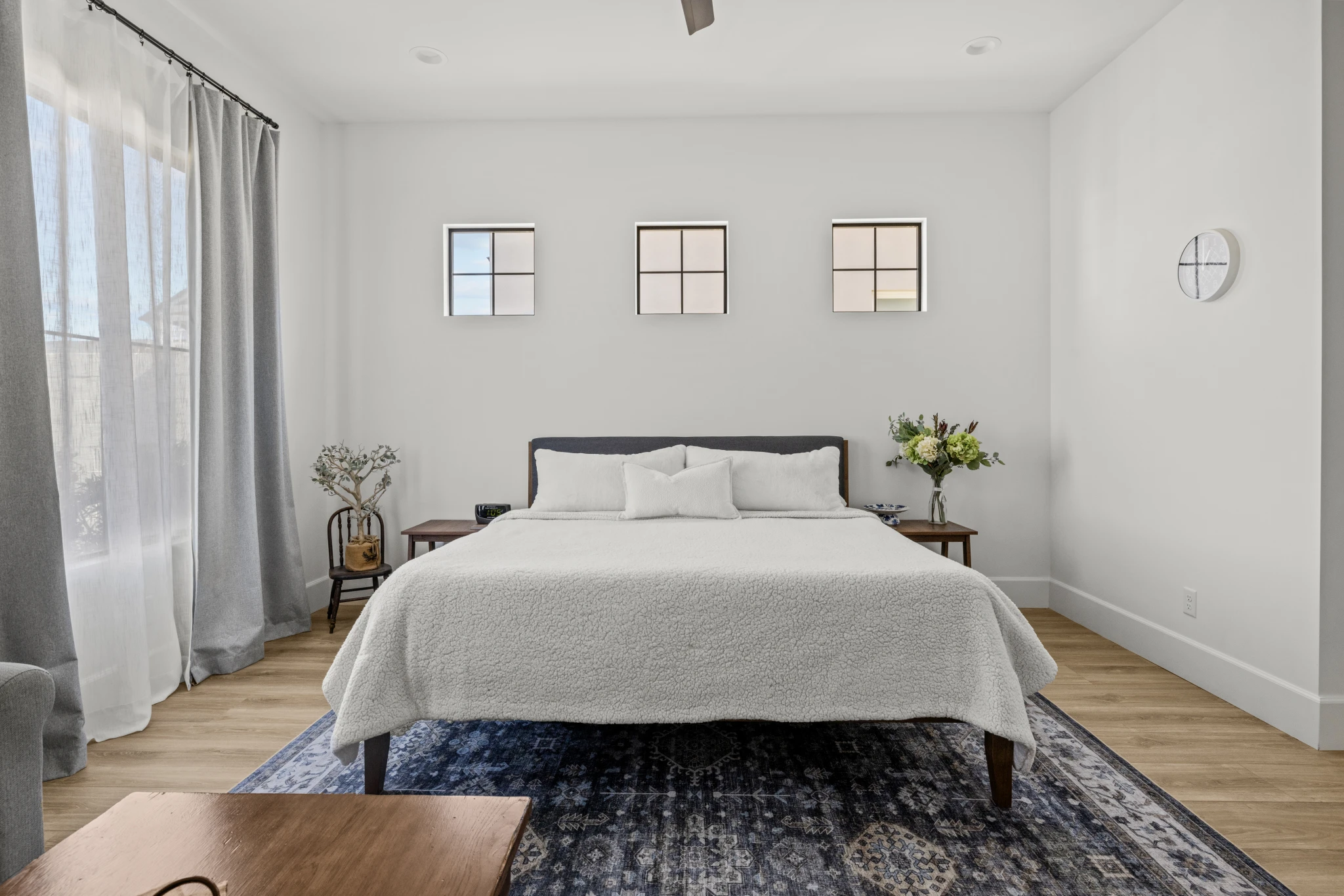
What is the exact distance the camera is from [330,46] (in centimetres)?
332

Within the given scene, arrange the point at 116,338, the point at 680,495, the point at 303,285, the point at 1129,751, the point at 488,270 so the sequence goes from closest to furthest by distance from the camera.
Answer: the point at 1129,751, the point at 116,338, the point at 680,495, the point at 303,285, the point at 488,270

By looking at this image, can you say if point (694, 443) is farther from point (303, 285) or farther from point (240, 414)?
point (303, 285)

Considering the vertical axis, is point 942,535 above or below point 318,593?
above

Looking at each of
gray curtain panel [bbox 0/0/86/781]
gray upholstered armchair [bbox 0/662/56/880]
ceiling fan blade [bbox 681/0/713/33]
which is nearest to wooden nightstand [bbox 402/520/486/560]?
gray curtain panel [bbox 0/0/86/781]

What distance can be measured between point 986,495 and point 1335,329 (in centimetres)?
196

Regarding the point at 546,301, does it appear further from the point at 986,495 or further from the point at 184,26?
the point at 986,495

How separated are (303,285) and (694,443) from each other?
2.44 m

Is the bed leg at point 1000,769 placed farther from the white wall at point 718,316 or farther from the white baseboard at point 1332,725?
the white wall at point 718,316

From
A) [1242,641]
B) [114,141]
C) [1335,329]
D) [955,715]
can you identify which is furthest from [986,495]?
[114,141]

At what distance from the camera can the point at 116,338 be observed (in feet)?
8.30

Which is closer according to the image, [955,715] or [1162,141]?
[955,715]

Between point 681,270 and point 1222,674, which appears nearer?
point 1222,674

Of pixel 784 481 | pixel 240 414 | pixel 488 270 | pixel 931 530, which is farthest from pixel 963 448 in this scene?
pixel 240 414

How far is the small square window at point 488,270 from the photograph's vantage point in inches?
165
